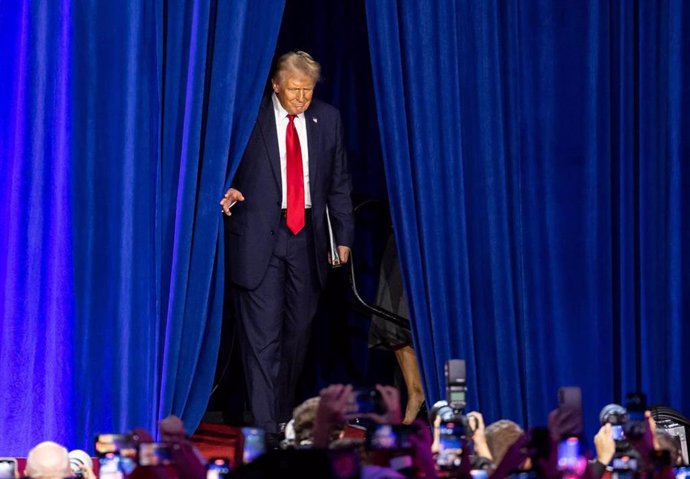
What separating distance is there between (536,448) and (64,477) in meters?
1.17

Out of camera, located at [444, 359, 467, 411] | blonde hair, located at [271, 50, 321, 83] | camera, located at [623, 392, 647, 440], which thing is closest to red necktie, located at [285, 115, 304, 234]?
blonde hair, located at [271, 50, 321, 83]

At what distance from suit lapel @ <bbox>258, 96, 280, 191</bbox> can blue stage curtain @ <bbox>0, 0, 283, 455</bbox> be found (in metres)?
0.38

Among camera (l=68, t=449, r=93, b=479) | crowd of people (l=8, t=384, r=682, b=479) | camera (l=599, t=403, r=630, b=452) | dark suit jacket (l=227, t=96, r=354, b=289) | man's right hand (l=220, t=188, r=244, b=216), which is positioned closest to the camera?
crowd of people (l=8, t=384, r=682, b=479)

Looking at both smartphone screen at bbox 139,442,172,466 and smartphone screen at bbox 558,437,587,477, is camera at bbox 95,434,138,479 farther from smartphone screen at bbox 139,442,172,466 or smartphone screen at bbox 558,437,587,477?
smartphone screen at bbox 558,437,587,477

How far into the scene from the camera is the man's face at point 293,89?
6.04 meters

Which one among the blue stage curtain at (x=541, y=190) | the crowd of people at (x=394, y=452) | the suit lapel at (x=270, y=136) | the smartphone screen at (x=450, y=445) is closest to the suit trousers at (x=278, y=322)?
the suit lapel at (x=270, y=136)

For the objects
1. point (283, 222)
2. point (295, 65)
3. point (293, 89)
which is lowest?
point (283, 222)

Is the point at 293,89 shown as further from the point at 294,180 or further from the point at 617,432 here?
the point at 617,432

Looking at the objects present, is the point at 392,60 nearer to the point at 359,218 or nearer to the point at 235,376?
the point at 359,218

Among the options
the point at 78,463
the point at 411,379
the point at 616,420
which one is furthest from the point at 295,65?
the point at 616,420

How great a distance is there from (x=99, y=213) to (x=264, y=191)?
0.76 metres

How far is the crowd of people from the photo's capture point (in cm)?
314

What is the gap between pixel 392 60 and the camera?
5898mm

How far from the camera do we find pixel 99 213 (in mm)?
5676
